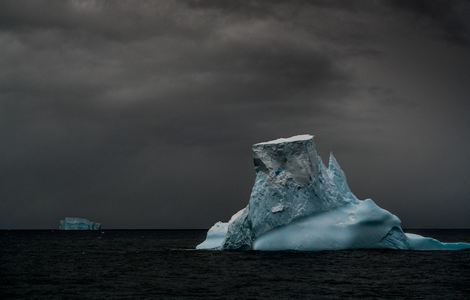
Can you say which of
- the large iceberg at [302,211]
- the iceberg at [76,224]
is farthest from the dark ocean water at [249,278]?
the iceberg at [76,224]

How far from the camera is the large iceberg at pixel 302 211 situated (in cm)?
4431

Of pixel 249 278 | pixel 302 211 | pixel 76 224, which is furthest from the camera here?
pixel 76 224

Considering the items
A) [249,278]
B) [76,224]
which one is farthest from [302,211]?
[76,224]

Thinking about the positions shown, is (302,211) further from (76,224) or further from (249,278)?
(76,224)

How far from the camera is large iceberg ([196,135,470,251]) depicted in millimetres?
44312

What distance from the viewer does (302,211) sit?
145 feet

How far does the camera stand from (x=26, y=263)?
1764 inches

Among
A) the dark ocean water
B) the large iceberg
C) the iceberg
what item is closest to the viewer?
the dark ocean water

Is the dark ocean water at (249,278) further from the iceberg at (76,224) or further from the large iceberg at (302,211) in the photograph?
the iceberg at (76,224)

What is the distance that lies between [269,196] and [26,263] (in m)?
18.5

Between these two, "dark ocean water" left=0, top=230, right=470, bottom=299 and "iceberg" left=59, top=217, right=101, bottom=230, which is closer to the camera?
"dark ocean water" left=0, top=230, right=470, bottom=299

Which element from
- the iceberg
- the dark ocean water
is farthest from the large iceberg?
the iceberg

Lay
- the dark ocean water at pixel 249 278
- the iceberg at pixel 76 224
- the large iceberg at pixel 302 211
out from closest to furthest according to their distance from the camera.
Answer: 1. the dark ocean water at pixel 249 278
2. the large iceberg at pixel 302 211
3. the iceberg at pixel 76 224

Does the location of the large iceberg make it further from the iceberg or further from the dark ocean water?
the iceberg
